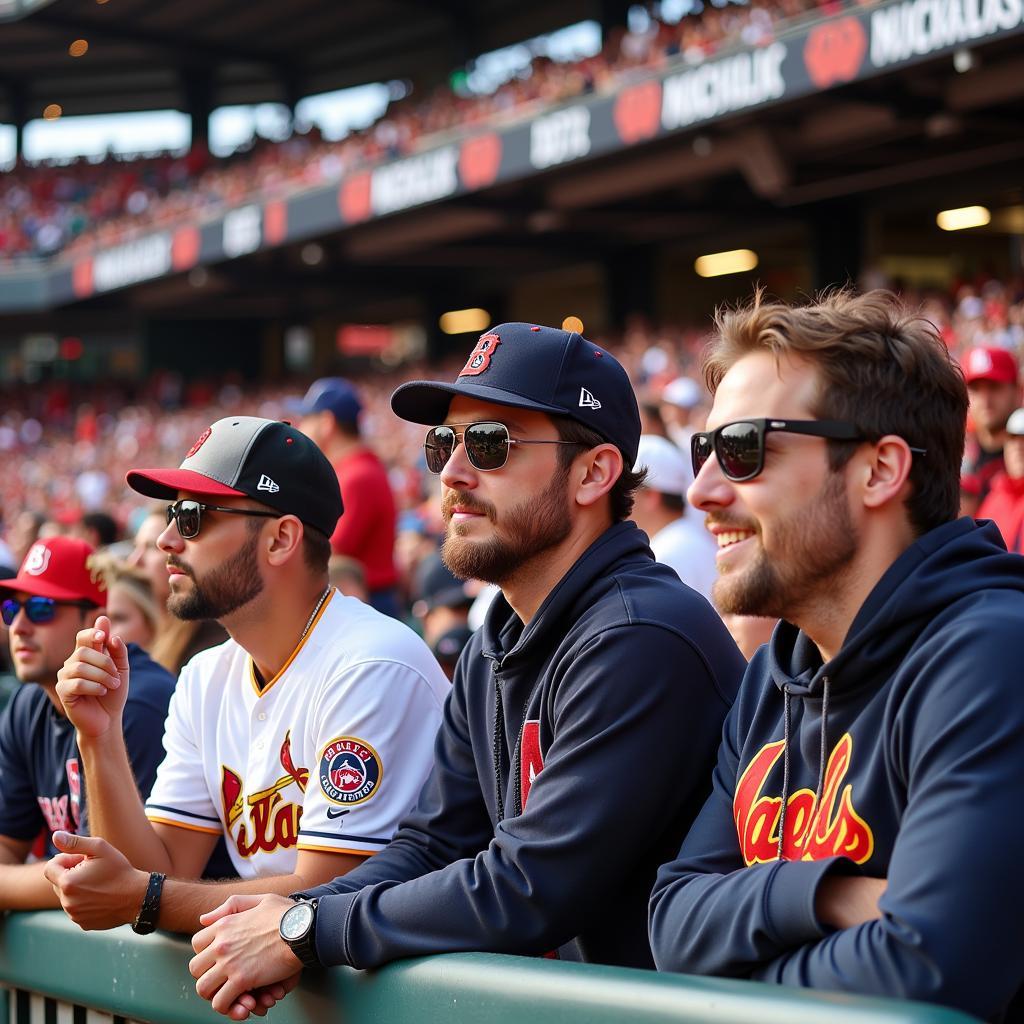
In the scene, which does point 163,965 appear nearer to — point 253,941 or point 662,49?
point 253,941

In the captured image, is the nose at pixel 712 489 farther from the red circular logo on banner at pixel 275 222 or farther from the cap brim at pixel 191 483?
the red circular logo on banner at pixel 275 222

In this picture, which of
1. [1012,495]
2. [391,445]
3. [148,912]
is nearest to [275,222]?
[391,445]

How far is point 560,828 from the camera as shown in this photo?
219 centimetres

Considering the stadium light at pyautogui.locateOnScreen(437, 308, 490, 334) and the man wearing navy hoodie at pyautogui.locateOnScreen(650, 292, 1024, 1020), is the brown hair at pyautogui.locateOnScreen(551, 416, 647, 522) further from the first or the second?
the stadium light at pyautogui.locateOnScreen(437, 308, 490, 334)

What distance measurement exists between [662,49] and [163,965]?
50.8 feet

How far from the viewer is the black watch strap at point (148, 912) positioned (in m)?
2.49

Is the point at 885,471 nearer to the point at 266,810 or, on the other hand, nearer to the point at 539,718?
the point at 539,718

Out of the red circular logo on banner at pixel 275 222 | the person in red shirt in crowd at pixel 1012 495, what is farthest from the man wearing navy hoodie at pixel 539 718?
the red circular logo on banner at pixel 275 222

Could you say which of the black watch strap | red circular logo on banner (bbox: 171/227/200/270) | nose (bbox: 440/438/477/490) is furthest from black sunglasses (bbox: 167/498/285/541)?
red circular logo on banner (bbox: 171/227/200/270)

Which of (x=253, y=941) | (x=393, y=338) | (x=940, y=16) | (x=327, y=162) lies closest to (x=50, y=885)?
(x=253, y=941)

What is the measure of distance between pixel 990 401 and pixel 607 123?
9.05 metres

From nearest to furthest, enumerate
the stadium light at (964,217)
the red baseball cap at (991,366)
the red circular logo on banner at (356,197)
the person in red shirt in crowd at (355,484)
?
the red baseball cap at (991,366)
the person in red shirt in crowd at (355,484)
the stadium light at (964,217)
the red circular logo on banner at (356,197)

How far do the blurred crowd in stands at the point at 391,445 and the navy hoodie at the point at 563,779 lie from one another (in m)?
2.07

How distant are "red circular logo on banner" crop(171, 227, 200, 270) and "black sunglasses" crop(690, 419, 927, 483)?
2028 cm
